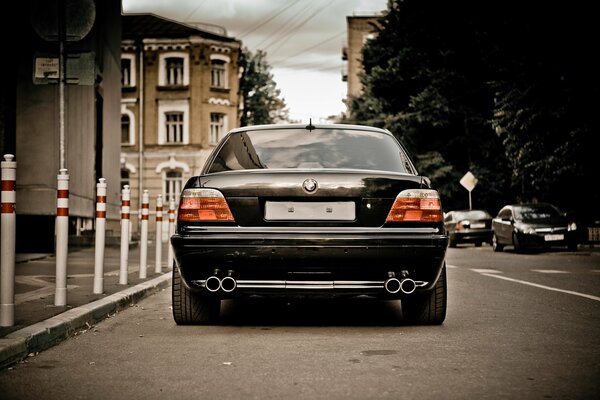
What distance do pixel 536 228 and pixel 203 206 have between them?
17.9 metres

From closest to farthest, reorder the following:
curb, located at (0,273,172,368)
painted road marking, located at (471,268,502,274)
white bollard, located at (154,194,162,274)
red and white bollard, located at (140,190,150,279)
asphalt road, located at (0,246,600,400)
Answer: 1. asphalt road, located at (0,246,600,400)
2. curb, located at (0,273,172,368)
3. red and white bollard, located at (140,190,150,279)
4. white bollard, located at (154,194,162,274)
5. painted road marking, located at (471,268,502,274)


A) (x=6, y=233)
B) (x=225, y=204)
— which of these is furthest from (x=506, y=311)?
(x=6, y=233)

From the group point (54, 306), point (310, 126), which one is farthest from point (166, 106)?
point (310, 126)

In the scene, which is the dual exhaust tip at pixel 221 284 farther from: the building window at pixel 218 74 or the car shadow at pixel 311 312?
the building window at pixel 218 74

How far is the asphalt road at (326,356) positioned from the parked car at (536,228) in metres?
14.7

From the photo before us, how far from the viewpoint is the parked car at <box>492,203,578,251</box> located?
22.7 m

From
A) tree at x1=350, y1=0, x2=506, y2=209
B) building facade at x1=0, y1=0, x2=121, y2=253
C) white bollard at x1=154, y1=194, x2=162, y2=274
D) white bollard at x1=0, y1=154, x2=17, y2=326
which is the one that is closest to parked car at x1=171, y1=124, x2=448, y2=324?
white bollard at x1=0, y1=154, x2=17, y2=326

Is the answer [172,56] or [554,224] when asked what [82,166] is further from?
[172,56]

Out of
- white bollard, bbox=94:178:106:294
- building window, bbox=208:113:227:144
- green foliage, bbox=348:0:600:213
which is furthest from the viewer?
building window, bbox=208:113:227:144

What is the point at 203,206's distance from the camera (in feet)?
20.7

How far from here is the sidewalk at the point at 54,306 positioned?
5.47 metres

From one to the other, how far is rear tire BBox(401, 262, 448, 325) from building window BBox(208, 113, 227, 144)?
122 feet

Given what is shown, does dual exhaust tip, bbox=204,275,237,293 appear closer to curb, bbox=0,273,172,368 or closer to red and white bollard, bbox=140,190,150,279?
curb, bbox=0,273,172,368

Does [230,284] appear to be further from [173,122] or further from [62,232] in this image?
[173,122]
